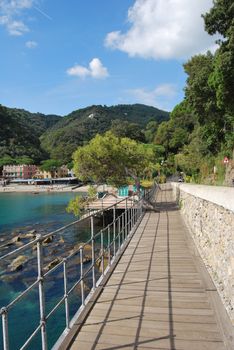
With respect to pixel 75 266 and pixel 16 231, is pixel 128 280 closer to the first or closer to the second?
pixel 75 266

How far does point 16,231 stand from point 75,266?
13.6 metres

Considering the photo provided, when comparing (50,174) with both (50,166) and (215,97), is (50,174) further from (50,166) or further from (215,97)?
(215,97)

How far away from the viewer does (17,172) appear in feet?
352

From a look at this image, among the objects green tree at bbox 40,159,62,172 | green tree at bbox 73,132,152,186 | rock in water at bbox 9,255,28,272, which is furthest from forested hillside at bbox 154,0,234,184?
green tree at bbox 40,159,62,172

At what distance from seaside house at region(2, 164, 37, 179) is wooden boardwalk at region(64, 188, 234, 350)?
10404 cm

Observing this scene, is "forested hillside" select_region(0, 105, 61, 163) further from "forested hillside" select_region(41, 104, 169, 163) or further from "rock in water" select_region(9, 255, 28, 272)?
"rock in water" select_region(9, 255, 28, 272)

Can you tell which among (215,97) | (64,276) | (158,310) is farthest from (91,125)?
(64,276)

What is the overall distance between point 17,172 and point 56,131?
145 feet

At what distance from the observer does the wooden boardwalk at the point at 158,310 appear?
3.75m

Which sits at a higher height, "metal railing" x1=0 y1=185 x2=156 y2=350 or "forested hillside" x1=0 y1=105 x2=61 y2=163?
"forested hillside" x1=0 y1=105 x2=61 y2=163

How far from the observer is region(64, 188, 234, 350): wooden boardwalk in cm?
375

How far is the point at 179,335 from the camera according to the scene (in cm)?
388

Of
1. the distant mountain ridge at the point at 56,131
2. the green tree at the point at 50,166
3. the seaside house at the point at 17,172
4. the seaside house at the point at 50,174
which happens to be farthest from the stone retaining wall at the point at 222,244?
the distant mountain ridge at the point at 56,131

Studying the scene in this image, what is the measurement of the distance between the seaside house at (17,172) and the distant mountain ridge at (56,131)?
1019 centimetres
